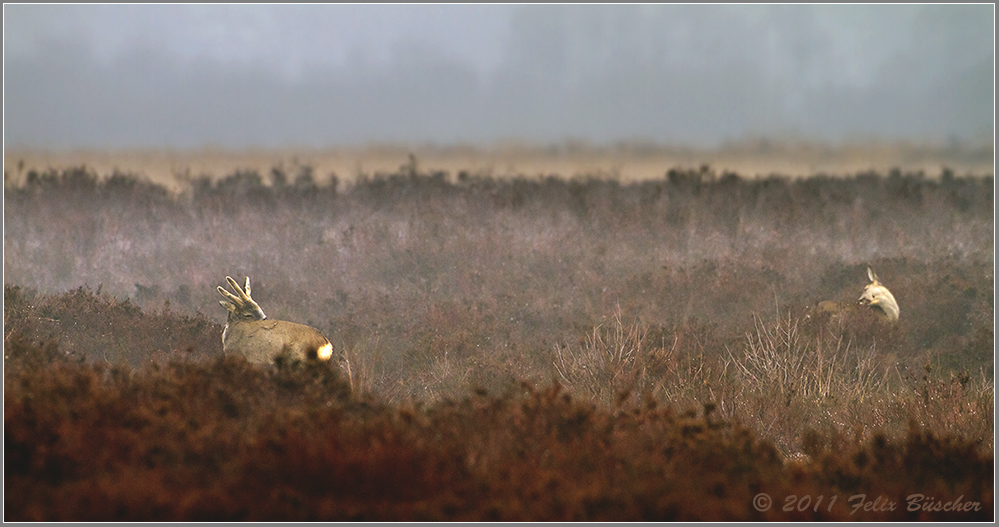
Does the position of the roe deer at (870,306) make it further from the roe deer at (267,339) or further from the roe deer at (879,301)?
the roe deer at (267,339)

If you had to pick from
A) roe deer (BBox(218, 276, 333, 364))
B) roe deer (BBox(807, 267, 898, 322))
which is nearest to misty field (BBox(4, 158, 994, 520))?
roe deer (BBox(807, 267, 898, 322))

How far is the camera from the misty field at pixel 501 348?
10.3 ft

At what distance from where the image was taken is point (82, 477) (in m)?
3.11

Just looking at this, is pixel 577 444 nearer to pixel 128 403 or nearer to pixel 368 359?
pixel 128 403

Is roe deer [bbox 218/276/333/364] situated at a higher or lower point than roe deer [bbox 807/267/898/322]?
higher

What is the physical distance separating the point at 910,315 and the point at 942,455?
759 cm

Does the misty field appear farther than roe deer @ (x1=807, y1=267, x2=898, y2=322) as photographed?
No

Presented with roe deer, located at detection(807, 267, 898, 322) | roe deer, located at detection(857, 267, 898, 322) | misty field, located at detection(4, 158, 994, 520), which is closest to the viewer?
misty field, located at detection(4, 158, 994, 520)

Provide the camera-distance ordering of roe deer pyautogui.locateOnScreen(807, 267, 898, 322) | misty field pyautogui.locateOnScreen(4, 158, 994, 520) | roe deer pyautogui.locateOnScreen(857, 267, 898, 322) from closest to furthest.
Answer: misty field pyautogui.locateOnScreen(4, 158, 994, 520)
roe deer pyautogui.locateOnScreen(807, 267, 898, 322)
roe deer pyautogui.locateOnScreen(857, 267, 898, 322)

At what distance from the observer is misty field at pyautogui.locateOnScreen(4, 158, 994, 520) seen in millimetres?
3139

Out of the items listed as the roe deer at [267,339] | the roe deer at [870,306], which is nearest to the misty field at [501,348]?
the roe deer at [870,306]

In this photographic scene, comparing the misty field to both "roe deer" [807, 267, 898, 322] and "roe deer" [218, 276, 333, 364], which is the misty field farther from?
"roe deer" [218, 276, 333, 364]

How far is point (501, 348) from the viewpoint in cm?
901

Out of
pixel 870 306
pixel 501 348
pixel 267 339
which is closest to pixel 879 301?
pixel 870 306
